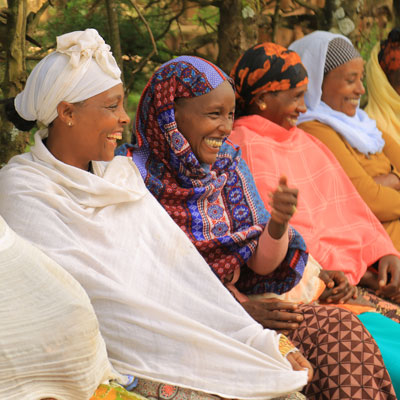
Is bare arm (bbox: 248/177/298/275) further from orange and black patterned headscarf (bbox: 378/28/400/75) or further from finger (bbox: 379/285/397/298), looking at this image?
orange and black patterned headscarf (bbox: 378/28/400/75)

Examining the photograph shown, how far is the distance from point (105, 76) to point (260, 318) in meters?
1.15

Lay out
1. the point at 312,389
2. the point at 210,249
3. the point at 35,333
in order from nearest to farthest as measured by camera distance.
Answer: the point at 35,333 → the point at 312,389 → the point at 210,249

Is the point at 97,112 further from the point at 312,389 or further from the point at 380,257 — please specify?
the point at 380,257

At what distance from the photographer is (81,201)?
2.42 meters

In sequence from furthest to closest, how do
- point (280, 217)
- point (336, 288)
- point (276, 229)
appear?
1. point (336, 288)
2. point (276, 229)
3. point (280, 217)

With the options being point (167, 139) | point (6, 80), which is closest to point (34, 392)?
point (167, 139)

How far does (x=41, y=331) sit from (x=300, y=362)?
109 centimetres

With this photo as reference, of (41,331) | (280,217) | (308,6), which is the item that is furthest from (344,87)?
(41,331)

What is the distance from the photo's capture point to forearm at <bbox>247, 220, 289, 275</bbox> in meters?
Answer: 2.81

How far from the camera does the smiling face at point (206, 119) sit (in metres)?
2.93

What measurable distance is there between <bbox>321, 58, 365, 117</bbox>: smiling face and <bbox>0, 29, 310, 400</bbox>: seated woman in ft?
6.97

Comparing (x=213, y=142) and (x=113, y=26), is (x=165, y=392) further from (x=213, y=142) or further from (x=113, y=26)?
(x=113, y=26)

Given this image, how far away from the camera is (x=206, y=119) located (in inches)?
116

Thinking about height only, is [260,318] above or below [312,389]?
above
